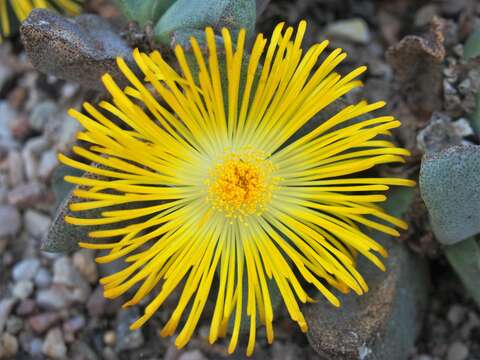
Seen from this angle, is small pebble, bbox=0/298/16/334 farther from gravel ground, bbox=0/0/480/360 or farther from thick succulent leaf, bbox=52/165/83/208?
thick succulent leaf, bbox=52/165/83/208

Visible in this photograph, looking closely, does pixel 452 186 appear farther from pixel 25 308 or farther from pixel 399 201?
pixel 25 308

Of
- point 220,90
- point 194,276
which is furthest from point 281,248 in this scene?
point 220,90

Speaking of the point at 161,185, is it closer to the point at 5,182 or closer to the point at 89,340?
the point at 89,340

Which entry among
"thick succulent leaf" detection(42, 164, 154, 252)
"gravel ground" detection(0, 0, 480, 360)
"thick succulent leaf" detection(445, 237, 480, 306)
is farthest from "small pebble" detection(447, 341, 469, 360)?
"thick succulent leaf" detection(42, 164, 154, 252)

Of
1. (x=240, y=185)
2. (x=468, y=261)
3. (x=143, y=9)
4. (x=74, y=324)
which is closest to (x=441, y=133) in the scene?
(x=468, y=261)

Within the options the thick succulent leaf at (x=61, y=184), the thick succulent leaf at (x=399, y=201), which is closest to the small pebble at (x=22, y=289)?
the thick succulent leaf at (x=61, y=184)
